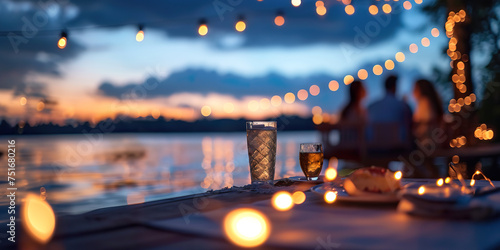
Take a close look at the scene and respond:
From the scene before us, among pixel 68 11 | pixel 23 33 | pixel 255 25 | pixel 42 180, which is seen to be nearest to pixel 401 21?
pixel 255 25

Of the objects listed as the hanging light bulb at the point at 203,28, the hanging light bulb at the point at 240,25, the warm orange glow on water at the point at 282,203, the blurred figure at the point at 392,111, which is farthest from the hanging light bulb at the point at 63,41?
the warm orange glow on water at the point at 282,203

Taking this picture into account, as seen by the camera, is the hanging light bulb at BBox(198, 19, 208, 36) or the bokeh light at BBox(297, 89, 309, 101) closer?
the bokeh light at BBox(297, 89, 309, 101)

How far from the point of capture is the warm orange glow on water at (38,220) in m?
0.83

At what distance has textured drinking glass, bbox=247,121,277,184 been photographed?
1.80 m

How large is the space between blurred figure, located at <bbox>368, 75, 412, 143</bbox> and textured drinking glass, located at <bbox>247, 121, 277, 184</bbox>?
12.6ft

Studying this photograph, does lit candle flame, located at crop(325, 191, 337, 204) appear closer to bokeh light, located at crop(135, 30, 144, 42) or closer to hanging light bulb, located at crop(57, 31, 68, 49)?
hanging light bulb, located at crop(57, 31, 68, 49)

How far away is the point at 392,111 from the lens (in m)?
5.48

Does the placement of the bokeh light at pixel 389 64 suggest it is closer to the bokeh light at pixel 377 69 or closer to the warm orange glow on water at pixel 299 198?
the bokeh light at pixel 377 69

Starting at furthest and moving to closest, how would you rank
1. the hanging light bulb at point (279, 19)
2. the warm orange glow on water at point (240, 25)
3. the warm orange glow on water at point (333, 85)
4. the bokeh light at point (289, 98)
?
the hanging light bulb at point (279, 19) → the warm orange glow on water at point (333, 85) → the warm orange glow on water at point (240, 25) → the bokeh light at point (289, 98)

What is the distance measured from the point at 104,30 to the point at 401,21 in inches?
189

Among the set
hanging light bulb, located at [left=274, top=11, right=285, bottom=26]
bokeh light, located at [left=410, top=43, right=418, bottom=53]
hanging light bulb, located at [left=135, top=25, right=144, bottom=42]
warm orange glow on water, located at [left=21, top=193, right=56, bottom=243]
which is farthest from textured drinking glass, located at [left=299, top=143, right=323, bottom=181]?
bokeh light, located at [left=410, top=43, right=418, bottom=53]

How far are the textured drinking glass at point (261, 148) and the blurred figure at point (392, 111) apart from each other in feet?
12.6

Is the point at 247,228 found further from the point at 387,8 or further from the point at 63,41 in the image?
the point at 387,8

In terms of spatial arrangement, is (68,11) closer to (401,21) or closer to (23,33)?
(23,33)
